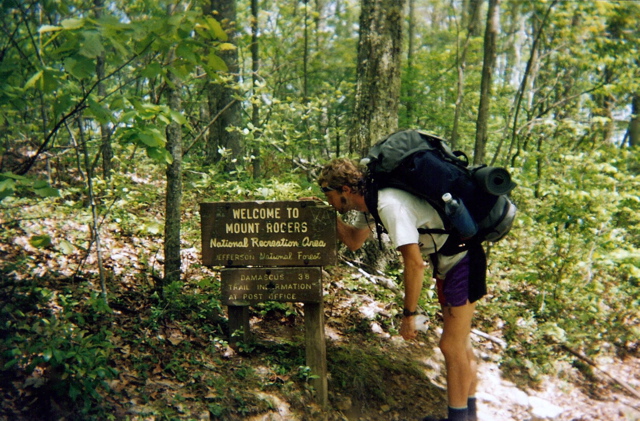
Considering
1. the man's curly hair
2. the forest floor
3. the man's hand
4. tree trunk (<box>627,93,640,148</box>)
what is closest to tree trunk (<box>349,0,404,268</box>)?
the forest floor

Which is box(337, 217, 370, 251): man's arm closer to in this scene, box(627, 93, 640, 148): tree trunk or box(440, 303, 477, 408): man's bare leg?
box(440, 303, 477, 408): man's bare leg

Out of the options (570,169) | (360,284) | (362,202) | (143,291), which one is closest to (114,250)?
(143,291)

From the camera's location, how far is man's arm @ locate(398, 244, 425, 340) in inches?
117

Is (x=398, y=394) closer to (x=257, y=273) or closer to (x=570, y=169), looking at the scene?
(x=257, y=273)

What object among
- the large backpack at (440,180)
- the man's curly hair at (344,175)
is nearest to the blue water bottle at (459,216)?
the large backpack at (440,180)

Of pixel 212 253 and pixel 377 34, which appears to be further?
pixel 377 34

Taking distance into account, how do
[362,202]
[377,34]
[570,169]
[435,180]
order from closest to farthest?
[435,180]
[362,202]
[377,34]
[570,169]

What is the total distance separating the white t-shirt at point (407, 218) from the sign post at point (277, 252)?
0.53 metres

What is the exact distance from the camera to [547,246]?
5.77 m

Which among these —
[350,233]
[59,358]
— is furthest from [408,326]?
[59,358]

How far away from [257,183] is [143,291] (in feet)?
6.67

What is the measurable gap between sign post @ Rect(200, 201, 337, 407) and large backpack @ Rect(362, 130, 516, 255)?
0.54 m

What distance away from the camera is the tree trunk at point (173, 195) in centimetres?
412

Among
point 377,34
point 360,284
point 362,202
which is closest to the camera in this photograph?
point 362,202
